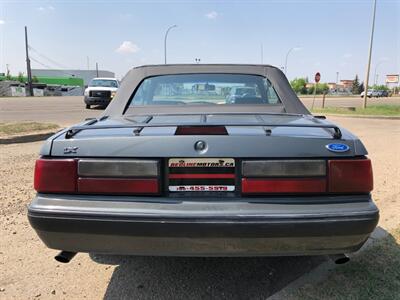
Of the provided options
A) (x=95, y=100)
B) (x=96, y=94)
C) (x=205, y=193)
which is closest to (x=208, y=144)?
(x=205, y=193)

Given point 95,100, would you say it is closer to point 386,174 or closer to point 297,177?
point 386,174

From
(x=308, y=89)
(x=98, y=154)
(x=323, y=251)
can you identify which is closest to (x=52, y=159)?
(x=98, y=154)

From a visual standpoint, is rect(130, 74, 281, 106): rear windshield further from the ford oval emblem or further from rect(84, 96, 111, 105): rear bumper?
rect(84, 96, 111, 105): rear bumper

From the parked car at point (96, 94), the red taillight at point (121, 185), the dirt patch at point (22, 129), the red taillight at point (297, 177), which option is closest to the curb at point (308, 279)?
the red taillight at point (297, 177)

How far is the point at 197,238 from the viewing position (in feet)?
7.55

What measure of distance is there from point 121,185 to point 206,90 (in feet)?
6.17

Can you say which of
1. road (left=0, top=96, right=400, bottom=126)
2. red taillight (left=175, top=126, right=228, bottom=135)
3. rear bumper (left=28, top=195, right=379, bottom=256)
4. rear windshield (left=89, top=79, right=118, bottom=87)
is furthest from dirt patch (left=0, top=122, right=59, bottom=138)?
rear windshield (left=89, top=79, right=118, bottom=87)

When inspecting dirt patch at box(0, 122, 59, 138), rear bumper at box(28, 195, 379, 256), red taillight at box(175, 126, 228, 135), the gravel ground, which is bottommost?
the gravel ground

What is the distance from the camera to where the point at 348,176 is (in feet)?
7.91

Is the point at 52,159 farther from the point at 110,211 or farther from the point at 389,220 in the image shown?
the point at 389,220

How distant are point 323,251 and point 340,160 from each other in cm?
53

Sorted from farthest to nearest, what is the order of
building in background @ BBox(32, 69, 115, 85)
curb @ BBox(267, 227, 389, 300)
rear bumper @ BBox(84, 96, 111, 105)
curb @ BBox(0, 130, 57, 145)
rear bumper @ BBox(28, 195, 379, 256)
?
building in background @ BBox(32, 69, 115, 85), rear bumper @ BBox(84, 96, 111, 105), curb @ BBox(0, 130, 57, 145), curb @ BBox(267, 227, 389, 300), rear bumper @ BBox(28, 195, 379, 256)

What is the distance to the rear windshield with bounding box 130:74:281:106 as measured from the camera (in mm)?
3914

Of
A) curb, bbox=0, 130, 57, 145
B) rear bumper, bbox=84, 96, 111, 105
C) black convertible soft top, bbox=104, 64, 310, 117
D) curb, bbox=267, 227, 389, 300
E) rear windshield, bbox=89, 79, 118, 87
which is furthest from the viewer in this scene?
rear windshield, bbox=89, 79, 118, 87
